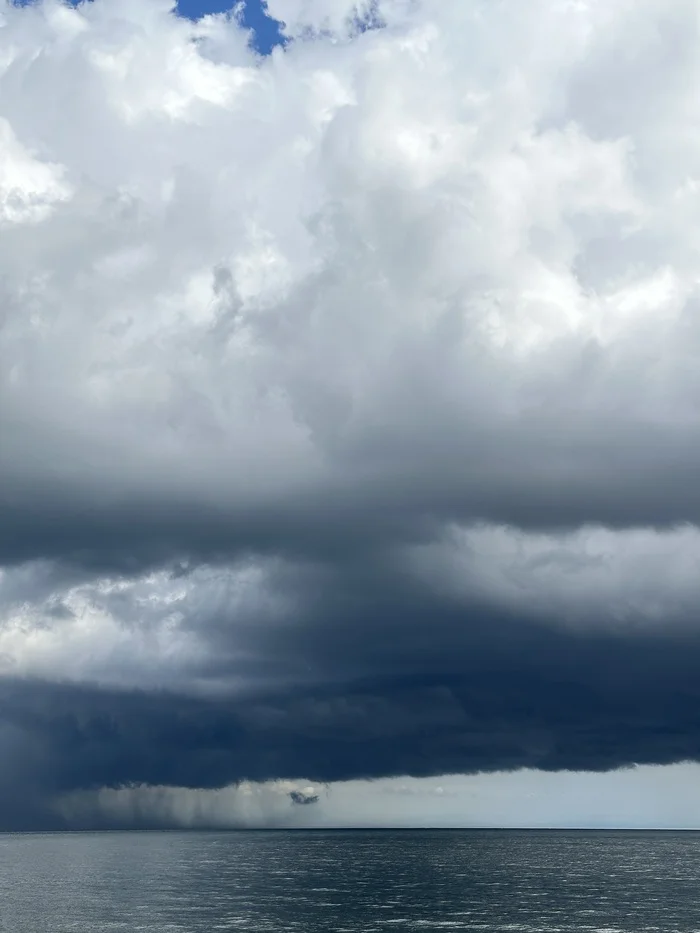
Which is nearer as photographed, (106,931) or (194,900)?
(106,931)

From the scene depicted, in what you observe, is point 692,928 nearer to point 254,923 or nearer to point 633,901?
point 633,901

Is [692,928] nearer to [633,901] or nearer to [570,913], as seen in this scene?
[570,913]

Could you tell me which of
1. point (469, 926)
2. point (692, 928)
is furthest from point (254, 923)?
point (692, 928)

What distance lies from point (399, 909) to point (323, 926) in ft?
100

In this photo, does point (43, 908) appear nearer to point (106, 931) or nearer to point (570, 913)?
point (106, 931)

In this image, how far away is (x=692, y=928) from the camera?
153m

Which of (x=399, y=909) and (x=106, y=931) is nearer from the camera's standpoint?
(x=106, y=931)

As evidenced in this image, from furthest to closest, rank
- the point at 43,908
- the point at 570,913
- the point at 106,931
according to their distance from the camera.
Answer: the point at 43,908 → the point at 570,913 → the point at 106,931

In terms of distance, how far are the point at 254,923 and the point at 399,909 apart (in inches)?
1304

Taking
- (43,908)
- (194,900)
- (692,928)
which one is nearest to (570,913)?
(692,928)

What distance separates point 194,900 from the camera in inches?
7766

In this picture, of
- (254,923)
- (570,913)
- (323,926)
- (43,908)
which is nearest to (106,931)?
(254,923)

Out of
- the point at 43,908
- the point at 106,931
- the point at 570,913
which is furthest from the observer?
the point at 43,908

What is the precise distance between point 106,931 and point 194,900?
50.6 m
